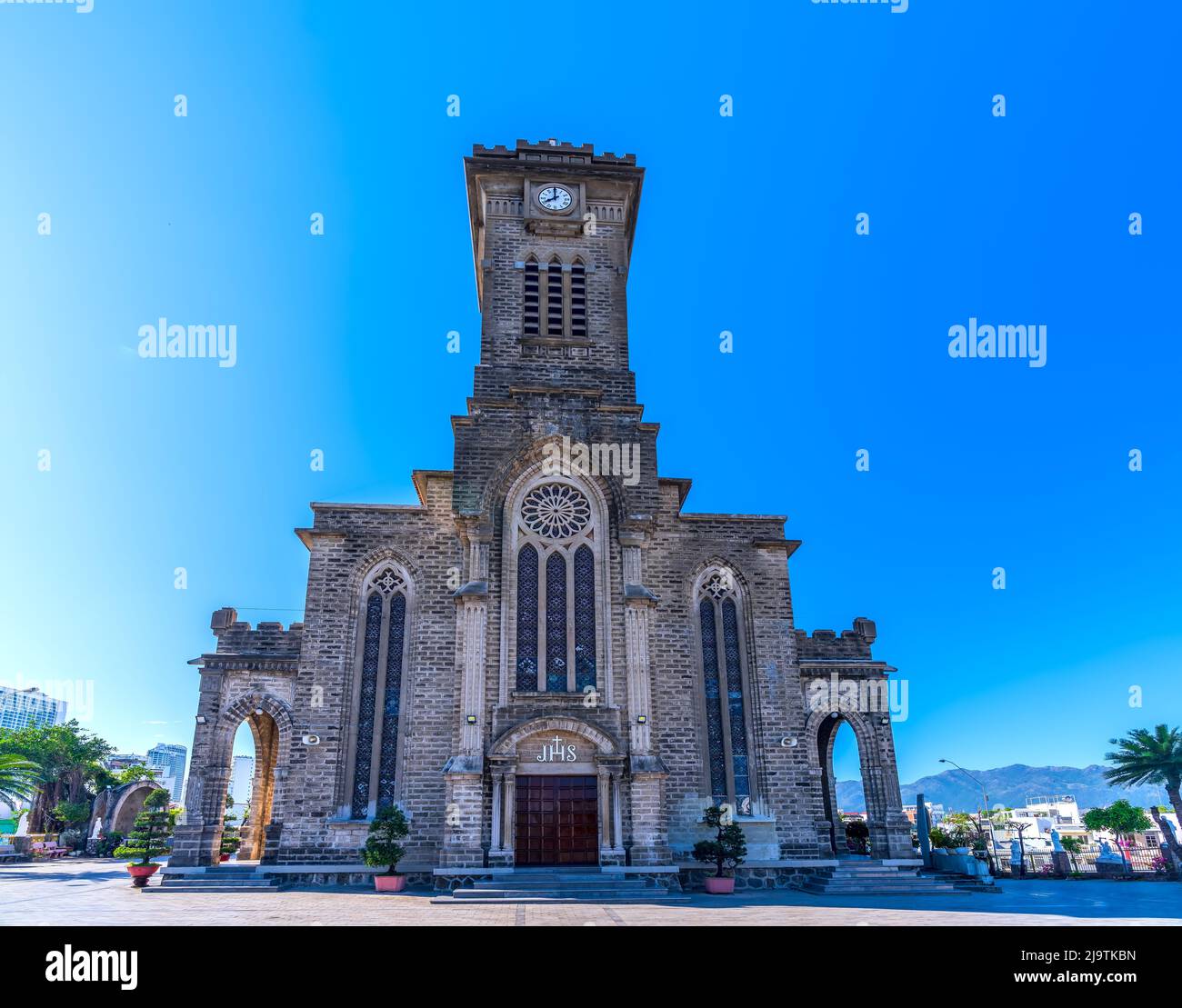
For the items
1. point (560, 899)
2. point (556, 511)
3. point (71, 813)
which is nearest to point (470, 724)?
point (560, 899)

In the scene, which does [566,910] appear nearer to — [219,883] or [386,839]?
[386,839]

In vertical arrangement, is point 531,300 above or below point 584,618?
above

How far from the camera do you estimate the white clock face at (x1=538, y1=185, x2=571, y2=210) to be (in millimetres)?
28875

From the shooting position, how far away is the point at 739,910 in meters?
15.8

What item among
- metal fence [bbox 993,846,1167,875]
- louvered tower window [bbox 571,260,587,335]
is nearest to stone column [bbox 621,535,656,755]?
louvered tower window [bbox 571,260,587,335]

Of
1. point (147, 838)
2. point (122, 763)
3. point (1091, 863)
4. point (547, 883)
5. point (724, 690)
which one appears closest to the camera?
point (547, 883)

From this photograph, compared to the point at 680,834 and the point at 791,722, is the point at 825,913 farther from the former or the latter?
the point at 791,722

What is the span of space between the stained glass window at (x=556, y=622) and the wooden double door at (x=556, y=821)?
2666mm

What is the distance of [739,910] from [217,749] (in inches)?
600

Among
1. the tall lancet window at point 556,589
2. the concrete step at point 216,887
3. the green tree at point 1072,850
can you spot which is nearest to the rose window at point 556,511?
the tall lancet window at point 556,589

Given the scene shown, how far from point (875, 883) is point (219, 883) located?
56.3 feet

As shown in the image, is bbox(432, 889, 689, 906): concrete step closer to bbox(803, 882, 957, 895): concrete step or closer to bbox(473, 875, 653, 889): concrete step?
bbox(473, 875, 653, 889): concrete step

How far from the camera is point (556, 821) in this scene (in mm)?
21062
